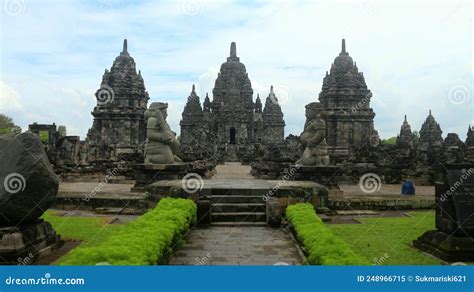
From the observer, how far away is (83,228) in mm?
8633

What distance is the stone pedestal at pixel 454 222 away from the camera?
6664mm

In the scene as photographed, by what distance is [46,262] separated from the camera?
6.40m

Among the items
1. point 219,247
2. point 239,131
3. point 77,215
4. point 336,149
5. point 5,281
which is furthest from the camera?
point 239,131

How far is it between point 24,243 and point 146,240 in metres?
1.93

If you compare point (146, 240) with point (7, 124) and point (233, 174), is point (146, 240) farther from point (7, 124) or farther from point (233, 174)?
point (7, 124)

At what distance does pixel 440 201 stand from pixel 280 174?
39.7 ft

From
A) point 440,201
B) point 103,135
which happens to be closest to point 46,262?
point 440,201

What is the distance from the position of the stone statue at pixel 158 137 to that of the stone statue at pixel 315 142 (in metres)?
3.97

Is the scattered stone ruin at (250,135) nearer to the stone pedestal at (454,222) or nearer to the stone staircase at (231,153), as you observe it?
the stone staircase at (231,153)

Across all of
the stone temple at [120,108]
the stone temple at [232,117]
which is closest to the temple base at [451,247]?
the stone temple at [120,108]

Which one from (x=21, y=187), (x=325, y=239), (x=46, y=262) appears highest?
(x=21, y=187)

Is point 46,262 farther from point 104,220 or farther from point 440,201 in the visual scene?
point 440,201

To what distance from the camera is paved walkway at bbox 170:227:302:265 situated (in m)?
6.52

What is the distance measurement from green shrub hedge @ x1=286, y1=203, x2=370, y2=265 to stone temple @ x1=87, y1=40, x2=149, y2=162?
36.0m
